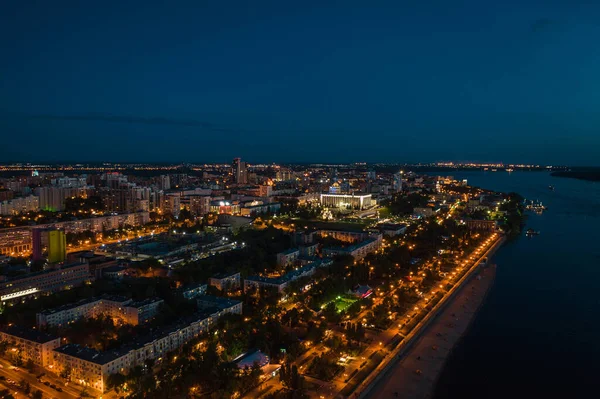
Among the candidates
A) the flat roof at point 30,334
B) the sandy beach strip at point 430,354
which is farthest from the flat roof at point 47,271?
the sandy beach strip at point 430,354

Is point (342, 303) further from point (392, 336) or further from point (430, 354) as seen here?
point (430, 354)

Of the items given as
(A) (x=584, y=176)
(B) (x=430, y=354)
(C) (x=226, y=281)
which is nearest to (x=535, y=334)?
(B) (x=430, y=354)

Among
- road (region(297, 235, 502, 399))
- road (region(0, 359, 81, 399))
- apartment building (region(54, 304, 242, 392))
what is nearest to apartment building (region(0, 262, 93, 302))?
road (region(0, 359, 81, 399))

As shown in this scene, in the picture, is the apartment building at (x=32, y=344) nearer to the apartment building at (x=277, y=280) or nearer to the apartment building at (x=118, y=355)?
the apartment building at (x=118, y=355)

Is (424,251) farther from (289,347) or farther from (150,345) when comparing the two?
(150,345)

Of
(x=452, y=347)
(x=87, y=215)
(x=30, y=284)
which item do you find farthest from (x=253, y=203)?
(x=452, y=347)

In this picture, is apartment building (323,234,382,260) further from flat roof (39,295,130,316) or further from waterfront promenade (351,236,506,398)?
flat roof (39,295,130,316)
